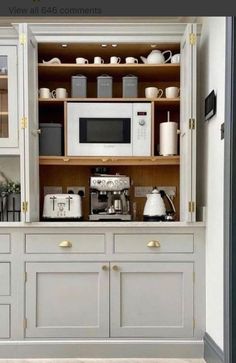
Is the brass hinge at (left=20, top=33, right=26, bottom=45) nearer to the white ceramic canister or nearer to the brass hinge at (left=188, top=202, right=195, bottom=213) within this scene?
the white ceramic canister

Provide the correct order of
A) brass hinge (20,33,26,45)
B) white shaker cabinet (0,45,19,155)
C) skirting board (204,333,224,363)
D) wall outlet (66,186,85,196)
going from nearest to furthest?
skirting board (204,333,224,363) < brass hinge (20,33,26,45) < white shaker cabinet (0,45,19,155) < wall outlet (66,186,85,196)

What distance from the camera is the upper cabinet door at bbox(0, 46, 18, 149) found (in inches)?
115

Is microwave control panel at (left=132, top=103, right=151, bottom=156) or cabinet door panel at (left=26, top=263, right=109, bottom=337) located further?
microwave control panel at (left=132, top=103, right=151, bottom=156)

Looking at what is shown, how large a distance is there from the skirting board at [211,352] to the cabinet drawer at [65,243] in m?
0.89

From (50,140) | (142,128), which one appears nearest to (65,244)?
(50,140)

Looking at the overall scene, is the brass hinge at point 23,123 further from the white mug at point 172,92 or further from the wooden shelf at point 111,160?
the white mug at point 172,92

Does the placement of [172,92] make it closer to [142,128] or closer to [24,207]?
[142,128]

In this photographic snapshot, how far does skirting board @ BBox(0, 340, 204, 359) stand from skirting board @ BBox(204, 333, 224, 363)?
0.07 m

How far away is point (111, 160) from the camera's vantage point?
3.07 meters

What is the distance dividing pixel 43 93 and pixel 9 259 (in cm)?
120

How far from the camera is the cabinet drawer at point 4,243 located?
9.20 feet

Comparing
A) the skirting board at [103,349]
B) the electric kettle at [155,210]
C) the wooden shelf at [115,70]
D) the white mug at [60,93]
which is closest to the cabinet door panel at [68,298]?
the skirting board at [103,349]

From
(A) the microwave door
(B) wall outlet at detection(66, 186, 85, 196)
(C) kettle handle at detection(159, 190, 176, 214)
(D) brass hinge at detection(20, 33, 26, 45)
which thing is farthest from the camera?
(B) wall outlet at detection(66, 186, 85, 196)

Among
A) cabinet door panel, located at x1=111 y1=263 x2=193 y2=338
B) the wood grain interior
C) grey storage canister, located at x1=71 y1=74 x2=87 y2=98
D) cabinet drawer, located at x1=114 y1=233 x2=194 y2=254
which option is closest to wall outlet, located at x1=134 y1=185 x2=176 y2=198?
the wood grain interior
